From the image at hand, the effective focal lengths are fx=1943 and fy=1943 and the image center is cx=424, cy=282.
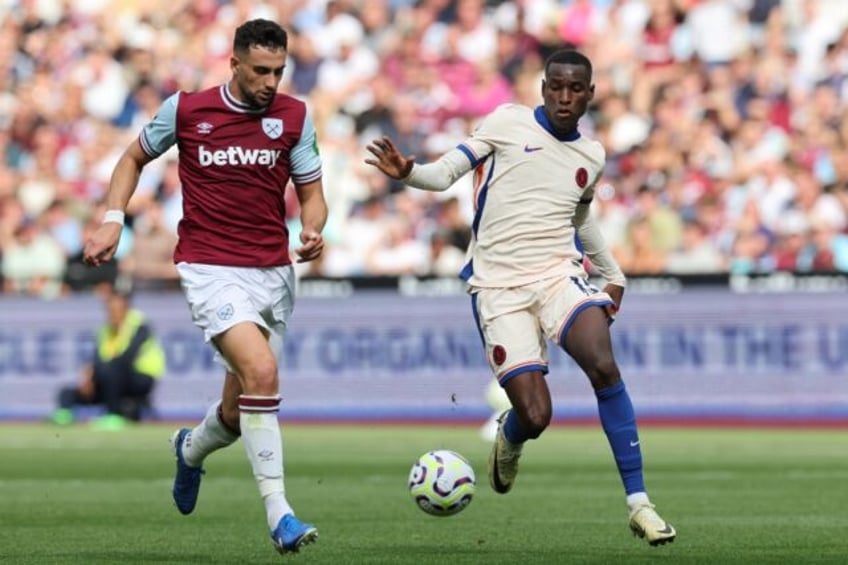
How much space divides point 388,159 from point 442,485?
65.6 inches

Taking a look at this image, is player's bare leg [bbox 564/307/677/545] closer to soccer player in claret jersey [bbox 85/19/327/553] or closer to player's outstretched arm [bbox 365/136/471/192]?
player's outstretched arm [bbox 365/136/471/192]

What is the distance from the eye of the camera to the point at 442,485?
958 centimetres

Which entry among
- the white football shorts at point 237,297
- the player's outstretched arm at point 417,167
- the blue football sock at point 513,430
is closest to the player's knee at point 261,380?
the white football shorts at point 237,297

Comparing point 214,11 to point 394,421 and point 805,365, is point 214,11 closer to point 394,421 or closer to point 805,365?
point 394,421

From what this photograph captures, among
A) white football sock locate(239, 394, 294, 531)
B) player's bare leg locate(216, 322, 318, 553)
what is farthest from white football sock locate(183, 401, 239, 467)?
white football sock locate(239, 394, 294, 531)

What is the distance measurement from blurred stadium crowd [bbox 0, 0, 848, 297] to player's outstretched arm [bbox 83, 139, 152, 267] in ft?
41.7

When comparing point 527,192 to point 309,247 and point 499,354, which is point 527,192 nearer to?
point 499,354

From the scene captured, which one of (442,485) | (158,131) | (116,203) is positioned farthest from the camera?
(442,485)

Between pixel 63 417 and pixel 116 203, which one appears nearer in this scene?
pixel 116 203

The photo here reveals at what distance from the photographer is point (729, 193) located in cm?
2255

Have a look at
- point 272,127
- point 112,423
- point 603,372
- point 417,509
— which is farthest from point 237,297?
point 112,423

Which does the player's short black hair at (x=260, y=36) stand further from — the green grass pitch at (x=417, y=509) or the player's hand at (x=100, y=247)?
the green grass pitch at (x=417, y=509)

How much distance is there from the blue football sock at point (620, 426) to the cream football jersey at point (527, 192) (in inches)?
30.8

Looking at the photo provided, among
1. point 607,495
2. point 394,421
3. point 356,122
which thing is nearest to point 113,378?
point 394,421
